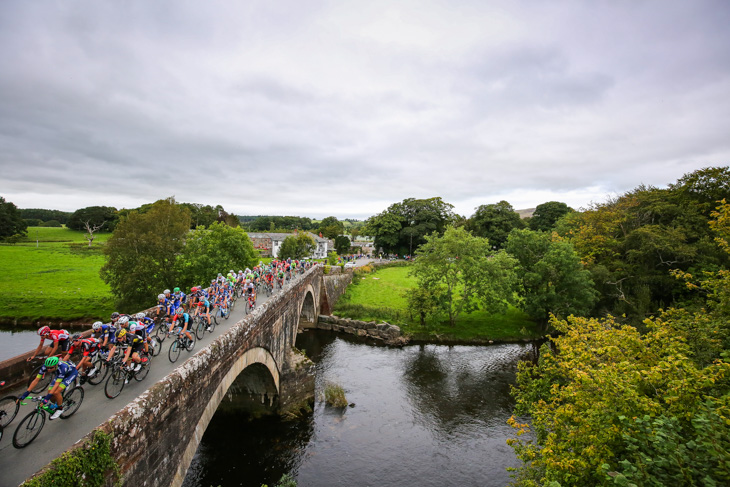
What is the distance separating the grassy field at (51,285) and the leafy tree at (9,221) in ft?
38.9

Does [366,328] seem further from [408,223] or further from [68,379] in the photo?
[408,223]

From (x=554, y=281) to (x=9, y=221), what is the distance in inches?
4484

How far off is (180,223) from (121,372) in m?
23.3

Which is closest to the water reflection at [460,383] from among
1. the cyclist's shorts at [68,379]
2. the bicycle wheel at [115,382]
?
the bicycle wheel at [115,382]

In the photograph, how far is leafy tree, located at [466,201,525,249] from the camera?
80.6 metres

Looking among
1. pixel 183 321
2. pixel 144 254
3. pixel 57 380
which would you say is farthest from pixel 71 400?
pixel 144 254

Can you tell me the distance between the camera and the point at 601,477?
292 inches

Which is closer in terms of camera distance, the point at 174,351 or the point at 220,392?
the point at 220,392

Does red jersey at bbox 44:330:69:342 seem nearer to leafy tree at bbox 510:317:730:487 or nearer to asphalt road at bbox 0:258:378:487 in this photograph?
asphalt road at bbox 0:258:378:487

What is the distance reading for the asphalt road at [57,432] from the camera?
20.7 feet

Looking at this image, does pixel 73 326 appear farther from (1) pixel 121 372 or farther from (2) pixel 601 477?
(2) pixel 601 477

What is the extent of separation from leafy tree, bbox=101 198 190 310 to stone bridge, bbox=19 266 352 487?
14.6 m

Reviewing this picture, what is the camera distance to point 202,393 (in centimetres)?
990

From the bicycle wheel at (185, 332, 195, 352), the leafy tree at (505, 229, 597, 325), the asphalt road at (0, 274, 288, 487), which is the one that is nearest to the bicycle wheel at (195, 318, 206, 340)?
the bicycle wheel at (185, 332, 195, 352)
